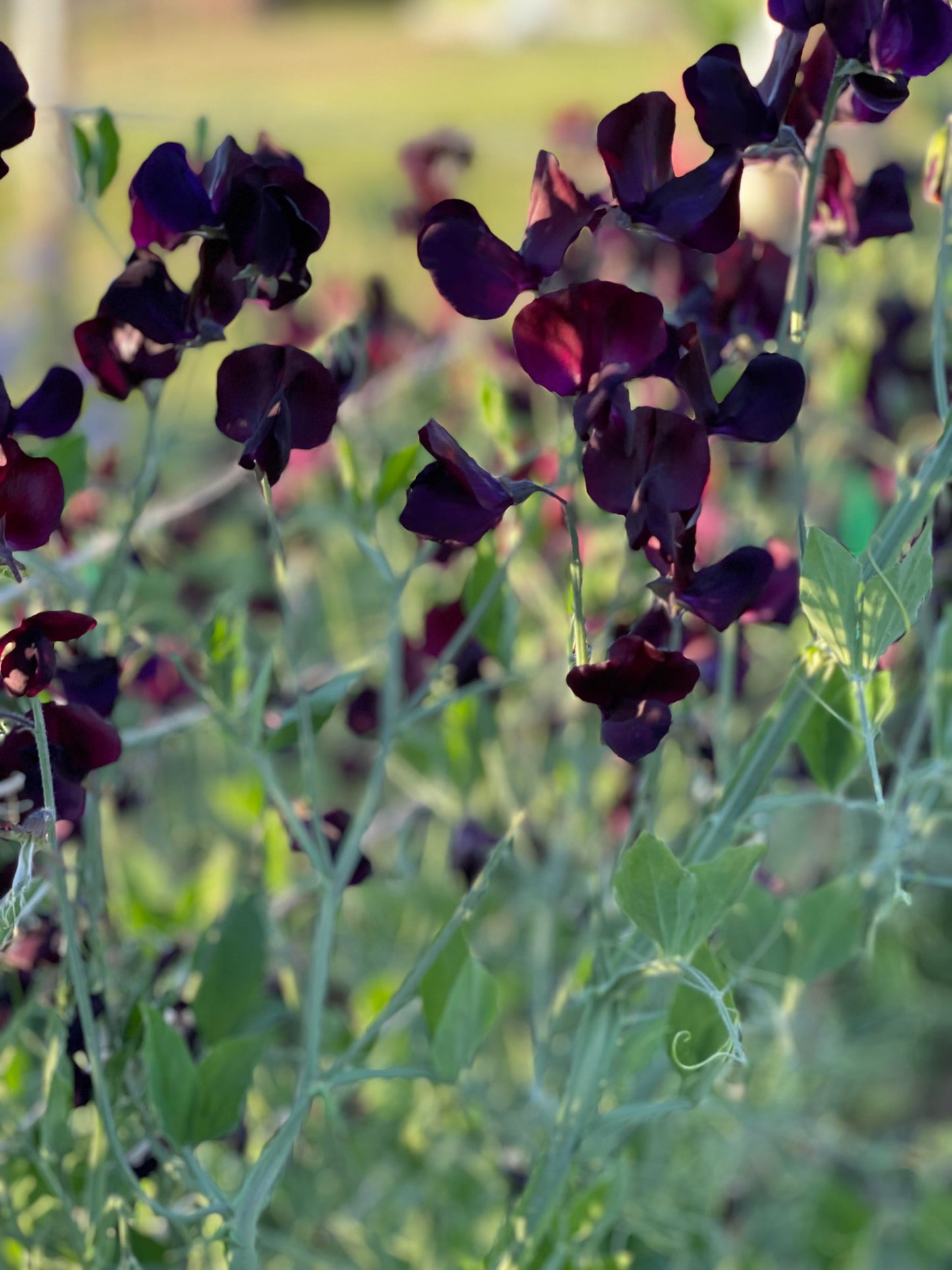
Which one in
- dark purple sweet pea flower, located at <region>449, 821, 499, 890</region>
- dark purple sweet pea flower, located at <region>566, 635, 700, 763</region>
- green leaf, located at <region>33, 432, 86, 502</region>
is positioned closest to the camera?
dark purple sweet pea flower, located at <region>566, 635, 700, 763</region>

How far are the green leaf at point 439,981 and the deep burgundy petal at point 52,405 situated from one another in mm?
278

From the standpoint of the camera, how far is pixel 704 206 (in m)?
0.49

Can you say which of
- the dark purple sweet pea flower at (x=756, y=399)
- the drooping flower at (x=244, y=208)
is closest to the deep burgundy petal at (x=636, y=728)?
the dark purple sweet pea flower at (x=756, y=399)

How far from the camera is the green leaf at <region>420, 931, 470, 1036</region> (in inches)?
24.8

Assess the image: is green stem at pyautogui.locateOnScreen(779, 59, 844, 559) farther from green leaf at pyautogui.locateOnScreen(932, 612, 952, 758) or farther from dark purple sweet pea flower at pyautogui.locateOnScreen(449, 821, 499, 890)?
dark purple sweet pea flower at pyautogui.locateOnScreen(449, 821, 499, 890)

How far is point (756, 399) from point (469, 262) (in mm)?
118

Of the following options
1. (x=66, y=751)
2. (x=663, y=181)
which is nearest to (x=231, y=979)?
(x=66, y=751)

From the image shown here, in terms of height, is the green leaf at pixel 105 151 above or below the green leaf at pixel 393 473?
above

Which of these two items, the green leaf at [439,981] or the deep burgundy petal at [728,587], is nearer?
the deep burgundy petal at [728,587]

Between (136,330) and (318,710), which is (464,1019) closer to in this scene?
(318,710)

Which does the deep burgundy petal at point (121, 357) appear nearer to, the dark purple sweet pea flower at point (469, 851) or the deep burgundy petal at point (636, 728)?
the deep burgundy petal at point (636, 728)

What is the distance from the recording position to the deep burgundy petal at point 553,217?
51 centimetres

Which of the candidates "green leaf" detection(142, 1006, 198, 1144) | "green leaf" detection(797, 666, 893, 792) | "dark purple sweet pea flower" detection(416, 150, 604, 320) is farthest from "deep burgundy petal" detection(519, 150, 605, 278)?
"green leaf" detection(142, 1006, 198, 1144)

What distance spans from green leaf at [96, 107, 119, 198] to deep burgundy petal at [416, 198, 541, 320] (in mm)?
212
